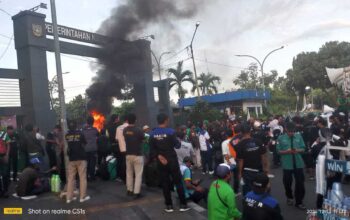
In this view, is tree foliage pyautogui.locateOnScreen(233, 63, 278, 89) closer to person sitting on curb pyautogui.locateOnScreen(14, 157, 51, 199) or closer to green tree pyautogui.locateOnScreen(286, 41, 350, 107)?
green tree pyautogui.locateOnScreen(286, 41, 350, 107)

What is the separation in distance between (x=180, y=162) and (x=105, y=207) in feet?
6.72

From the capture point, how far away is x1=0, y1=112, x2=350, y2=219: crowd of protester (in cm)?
432

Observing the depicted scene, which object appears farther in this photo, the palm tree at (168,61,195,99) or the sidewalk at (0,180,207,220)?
the palm tree at (168,61,195,99)

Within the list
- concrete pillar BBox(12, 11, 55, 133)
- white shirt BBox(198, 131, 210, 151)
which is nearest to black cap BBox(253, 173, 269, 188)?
white shirt BBox(198, 131, 210, 151)

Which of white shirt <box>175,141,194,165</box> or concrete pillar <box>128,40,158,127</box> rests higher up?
concrete pillar <box>128,40,158,127</box>

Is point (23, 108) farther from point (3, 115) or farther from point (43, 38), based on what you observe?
point (43, 38)

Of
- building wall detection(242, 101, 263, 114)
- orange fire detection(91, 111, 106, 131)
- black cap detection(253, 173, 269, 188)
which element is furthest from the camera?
building wall detection(242, 101, 263, 114)

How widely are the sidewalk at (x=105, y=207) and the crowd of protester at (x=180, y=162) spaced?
0.22 metres

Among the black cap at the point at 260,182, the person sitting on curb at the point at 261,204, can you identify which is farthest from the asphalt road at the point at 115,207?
the black cap at the point at 260,182

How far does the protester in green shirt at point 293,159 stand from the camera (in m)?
6.37

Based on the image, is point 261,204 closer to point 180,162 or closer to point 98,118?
point 180,162

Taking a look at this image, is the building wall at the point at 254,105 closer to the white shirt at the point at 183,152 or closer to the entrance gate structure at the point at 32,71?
the entrance gate structure at the point at 32,71

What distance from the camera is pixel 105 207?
6.92m

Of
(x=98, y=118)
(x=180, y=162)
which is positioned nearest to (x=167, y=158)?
(x=180, y=162)
